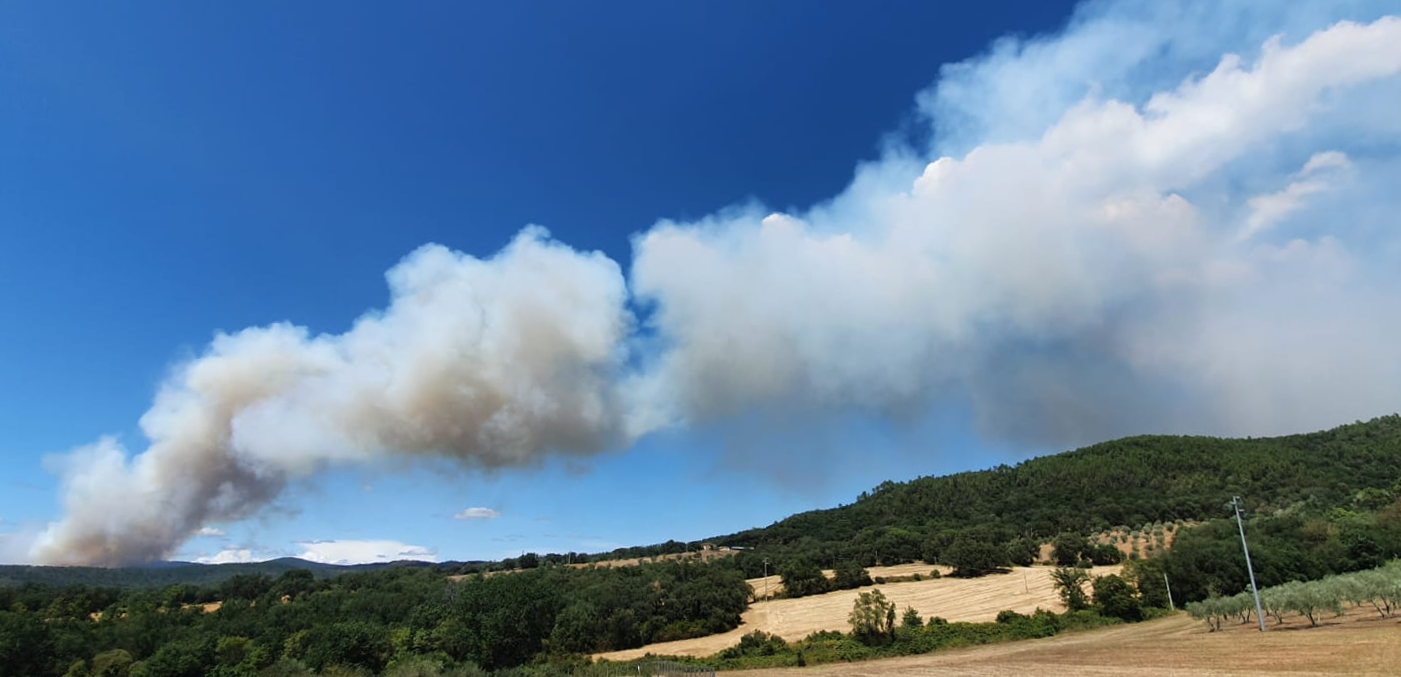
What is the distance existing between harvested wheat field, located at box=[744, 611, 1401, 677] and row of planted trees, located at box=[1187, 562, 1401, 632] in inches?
53.4

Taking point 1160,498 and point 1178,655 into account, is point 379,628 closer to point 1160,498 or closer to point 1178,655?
point 1178,655

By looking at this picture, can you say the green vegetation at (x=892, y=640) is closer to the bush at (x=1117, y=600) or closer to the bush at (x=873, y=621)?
the bush at (x=873, y=621)

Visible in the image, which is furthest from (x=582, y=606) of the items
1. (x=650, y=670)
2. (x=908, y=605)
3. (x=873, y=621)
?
(x=908, y=605)

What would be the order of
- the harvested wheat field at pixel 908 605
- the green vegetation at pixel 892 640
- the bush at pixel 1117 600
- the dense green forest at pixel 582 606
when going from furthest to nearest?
the harvested wheat field at pixel 908 605 < the bush at pixel 1117 600 < the dense green forest at pixel 582 606 < the green vegetation at pixel 892 640

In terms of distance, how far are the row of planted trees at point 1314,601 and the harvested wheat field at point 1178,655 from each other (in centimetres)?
136

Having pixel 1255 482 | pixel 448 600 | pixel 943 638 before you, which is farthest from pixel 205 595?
pixel 1255 482

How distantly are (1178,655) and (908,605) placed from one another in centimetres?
5204

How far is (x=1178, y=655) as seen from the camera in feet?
149

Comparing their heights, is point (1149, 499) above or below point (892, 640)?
above

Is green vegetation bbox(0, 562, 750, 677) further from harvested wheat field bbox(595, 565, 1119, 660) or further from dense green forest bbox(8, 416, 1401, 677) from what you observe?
harvested wheat field bbox(595, 565, 1119, 660)

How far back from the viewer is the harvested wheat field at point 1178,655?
3600 centimetres

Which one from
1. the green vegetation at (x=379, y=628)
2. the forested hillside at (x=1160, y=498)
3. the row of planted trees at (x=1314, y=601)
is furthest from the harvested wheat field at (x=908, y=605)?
the row of planted trees at (x=1314, y=601)

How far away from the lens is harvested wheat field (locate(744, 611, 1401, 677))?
36000 millimetres

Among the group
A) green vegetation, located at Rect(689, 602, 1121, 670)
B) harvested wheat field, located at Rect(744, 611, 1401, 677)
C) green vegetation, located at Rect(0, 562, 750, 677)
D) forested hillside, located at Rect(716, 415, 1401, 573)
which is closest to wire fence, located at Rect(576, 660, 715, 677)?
green vegetation, located at Rect(689, 602, 1121, 670)
